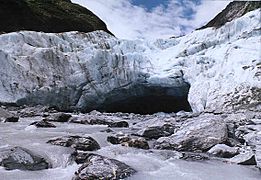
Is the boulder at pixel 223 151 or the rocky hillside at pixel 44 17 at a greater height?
the rocky hillside at pixel 44 17

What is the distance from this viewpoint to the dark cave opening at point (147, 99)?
21.0 metres

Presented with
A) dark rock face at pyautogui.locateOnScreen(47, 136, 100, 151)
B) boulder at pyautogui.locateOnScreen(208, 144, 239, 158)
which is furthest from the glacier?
dark rock face at pyautogui.locateOnScreen(47, 136, 100, 151)

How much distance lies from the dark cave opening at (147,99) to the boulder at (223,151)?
46.9 ft

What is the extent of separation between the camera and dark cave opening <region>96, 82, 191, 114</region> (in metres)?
21.0

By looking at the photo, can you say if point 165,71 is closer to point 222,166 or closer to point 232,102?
point 232,102

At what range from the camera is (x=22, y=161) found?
189 inches

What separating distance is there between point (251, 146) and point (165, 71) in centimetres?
1435

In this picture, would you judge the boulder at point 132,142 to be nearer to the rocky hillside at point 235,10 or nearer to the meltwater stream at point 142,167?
the meltwater stream at point 142,167

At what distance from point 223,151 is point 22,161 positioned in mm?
3279

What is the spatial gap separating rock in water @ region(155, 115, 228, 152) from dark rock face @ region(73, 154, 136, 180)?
6.92 feet

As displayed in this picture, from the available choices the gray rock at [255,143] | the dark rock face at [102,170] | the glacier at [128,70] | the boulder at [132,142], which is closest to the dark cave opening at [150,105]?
the glacier at [128,70]

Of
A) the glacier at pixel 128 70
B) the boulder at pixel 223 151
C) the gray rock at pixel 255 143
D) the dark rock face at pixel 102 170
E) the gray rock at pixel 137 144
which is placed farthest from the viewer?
the glacier at pixel 128 70

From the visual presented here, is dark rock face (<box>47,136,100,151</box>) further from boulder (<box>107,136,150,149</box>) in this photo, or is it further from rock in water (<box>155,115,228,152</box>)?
rock in water (<box>155,115,228,152</box>)

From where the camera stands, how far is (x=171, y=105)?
23.8 meters
